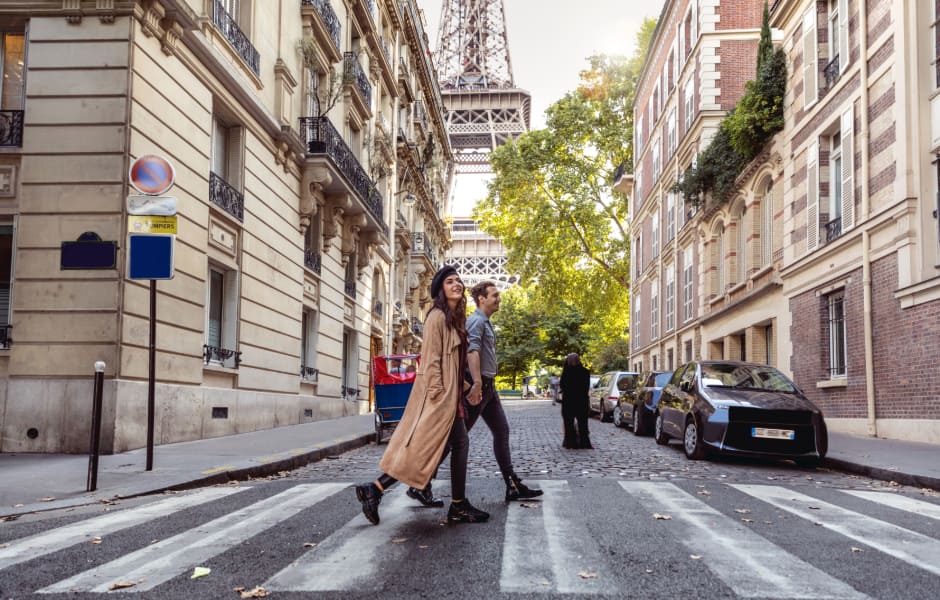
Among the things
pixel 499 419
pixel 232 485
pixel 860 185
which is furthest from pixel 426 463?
pixel 860 185

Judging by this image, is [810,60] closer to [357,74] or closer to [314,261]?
[357,74]

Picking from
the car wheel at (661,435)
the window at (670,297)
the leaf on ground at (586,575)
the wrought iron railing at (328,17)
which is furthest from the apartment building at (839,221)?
the leaf on ground at (586,575)

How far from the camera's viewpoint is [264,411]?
16094 millimetres

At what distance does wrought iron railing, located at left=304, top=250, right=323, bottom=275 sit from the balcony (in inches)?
161

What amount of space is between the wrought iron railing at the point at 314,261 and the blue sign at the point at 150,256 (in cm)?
1094

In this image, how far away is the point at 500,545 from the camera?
191 inches

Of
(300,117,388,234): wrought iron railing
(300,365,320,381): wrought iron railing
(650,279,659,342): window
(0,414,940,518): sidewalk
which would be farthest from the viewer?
(650,279,659,342): window

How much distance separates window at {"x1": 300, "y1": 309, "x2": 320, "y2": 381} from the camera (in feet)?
65.5

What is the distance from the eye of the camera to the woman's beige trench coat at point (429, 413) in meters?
5.36

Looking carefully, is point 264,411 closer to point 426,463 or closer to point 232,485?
point 232,485

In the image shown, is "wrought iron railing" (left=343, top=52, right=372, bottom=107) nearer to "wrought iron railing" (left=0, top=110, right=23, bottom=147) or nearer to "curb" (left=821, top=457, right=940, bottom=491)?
"wrought iron railing" (left=0, top=110, right=23, bottom=147)

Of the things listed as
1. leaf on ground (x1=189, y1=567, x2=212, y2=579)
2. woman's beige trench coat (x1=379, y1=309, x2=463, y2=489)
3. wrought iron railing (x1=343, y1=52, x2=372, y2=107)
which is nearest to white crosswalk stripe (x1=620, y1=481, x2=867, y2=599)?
woman's beige trench coat (x1=379, y1=309, x2=463, y2=489)

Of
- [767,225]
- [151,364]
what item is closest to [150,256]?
[151,364]

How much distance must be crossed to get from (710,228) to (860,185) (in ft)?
32.3
